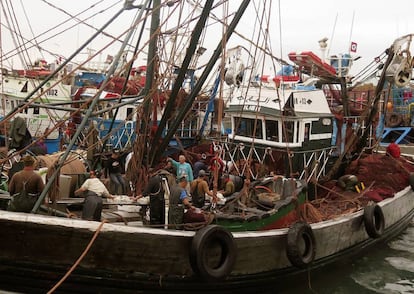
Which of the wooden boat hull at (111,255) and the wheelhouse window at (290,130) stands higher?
the wheelhouse window at (290,130)

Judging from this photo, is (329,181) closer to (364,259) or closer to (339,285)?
(364,259)

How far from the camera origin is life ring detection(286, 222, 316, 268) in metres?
7.59

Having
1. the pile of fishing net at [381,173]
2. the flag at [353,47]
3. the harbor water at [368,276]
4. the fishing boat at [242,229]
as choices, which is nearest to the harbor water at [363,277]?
the harbor water at [368,276]

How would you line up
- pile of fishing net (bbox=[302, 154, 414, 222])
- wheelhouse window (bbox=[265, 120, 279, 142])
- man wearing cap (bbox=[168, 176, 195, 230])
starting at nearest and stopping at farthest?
man wearing cap (bbox=[168, 176, 195, 230]), pile of fishing net (bbox=[302, 154, 414, 222]), wheelhouse window (bbox=[265, 120, 279, 142])

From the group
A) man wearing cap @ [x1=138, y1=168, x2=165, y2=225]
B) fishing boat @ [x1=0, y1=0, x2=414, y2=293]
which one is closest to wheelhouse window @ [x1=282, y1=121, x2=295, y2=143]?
fishing boat @ [x1=0, y1=0, x2=414, y2=293]

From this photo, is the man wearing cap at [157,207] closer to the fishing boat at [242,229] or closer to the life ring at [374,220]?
the fishing boat at [242,229]

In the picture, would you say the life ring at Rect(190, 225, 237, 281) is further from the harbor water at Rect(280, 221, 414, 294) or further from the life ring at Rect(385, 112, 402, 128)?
the life ring at Rect(385, 112, 402, 128)

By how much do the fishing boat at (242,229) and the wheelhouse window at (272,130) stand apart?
4 centimetres

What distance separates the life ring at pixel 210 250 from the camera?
255 inches

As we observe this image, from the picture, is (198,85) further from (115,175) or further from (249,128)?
(249,128)

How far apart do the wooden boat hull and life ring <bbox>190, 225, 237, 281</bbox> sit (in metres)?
0.13

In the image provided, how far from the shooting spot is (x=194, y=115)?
18.7 m

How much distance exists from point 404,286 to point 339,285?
1385mm

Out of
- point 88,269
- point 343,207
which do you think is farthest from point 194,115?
point 88,269
